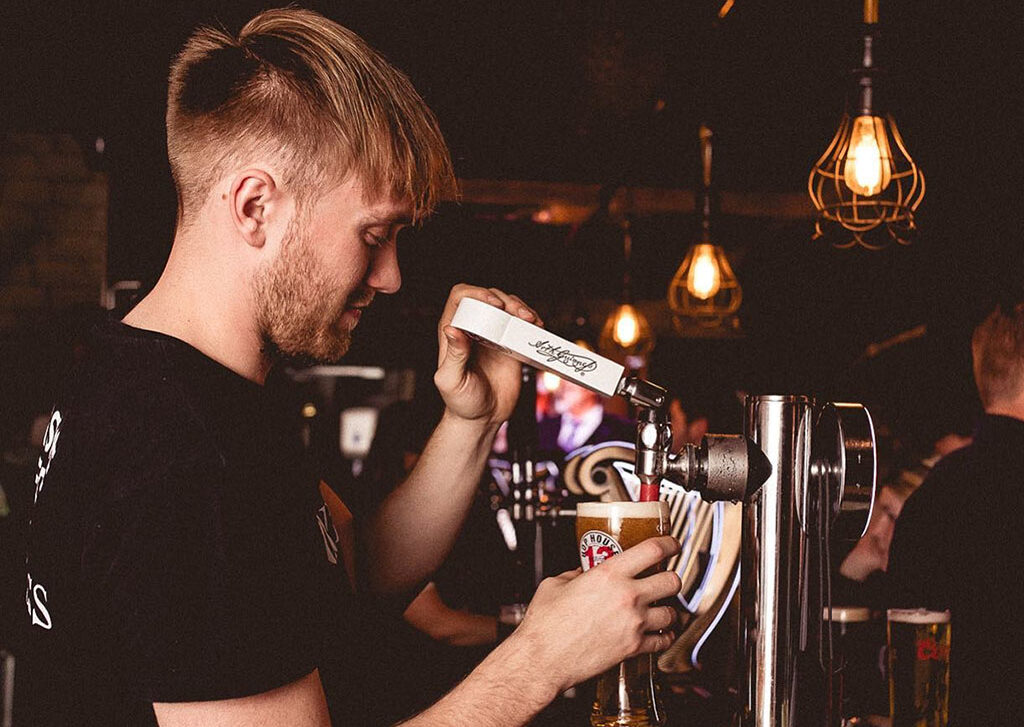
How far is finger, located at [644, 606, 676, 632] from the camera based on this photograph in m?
1.10

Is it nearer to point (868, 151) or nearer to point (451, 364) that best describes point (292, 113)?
point (451, 364)

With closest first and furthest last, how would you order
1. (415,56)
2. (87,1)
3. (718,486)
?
(718,486) → (87,1) → (415,56)

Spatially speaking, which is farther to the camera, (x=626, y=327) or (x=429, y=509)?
(x=626, y=327)

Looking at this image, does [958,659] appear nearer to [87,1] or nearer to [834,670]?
[834,670]

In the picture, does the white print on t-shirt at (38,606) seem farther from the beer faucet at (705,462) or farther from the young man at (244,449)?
the beer faucet at (705,462)

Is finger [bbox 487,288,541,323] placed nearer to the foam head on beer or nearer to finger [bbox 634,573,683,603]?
the foam head on beer

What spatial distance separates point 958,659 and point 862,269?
6951 mm

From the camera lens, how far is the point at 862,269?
27.2 ft

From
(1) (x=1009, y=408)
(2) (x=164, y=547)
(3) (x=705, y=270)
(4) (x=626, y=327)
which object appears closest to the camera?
(2) (x=164, y=547)

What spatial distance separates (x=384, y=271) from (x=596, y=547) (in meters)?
0.51

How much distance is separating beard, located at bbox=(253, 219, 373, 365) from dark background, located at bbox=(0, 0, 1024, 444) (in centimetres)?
71

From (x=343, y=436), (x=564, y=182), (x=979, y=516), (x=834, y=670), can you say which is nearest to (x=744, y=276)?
(x=564, y=182)

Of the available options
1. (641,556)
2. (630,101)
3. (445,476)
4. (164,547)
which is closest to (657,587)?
(641,556)

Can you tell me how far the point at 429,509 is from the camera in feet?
5.57
